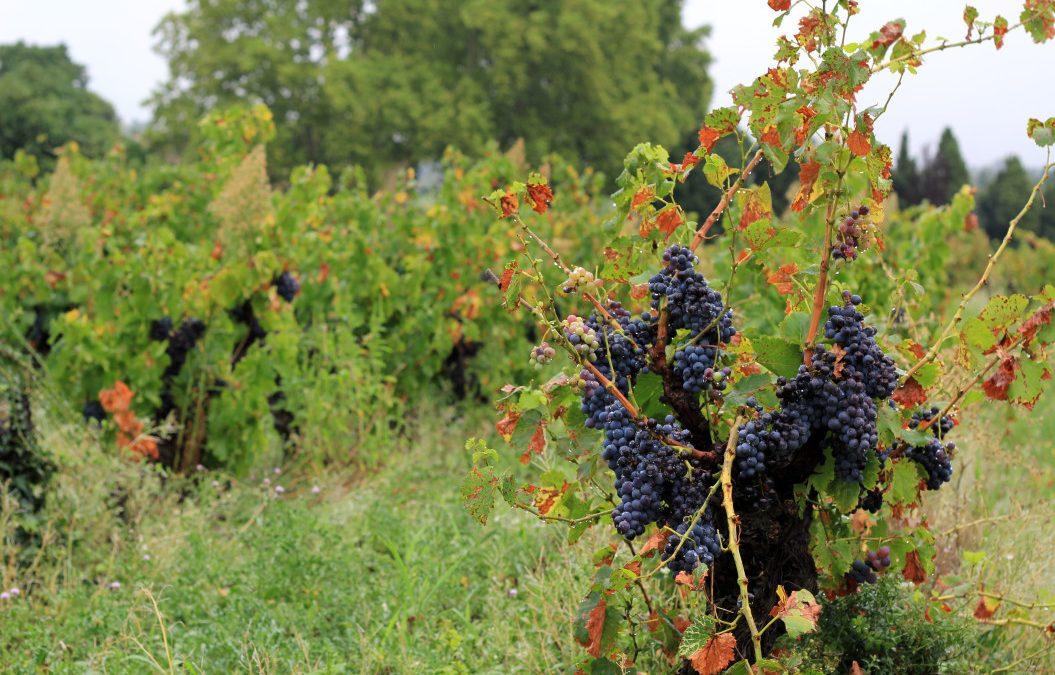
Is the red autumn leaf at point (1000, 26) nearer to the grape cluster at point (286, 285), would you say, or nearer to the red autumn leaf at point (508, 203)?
the red autumn leaf at point (508, 203)

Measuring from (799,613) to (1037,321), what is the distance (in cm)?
87

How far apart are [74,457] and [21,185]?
8.20 meters

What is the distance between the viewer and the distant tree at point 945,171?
1127 inches

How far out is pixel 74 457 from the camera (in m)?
4.09

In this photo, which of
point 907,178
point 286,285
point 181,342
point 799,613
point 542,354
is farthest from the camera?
point 907,178

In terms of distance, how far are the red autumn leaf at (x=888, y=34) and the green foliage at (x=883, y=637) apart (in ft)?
4.34

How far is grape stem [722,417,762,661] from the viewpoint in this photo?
1.87 metres

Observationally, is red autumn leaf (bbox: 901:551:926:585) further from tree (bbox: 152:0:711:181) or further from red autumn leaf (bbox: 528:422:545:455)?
tree (bbox: 152:0:711:181)

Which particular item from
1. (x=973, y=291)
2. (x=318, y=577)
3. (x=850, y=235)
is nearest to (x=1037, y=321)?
(x=973, y=291)

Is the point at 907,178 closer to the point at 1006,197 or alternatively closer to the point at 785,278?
the point at 1006,197

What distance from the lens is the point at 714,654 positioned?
6.23 feet

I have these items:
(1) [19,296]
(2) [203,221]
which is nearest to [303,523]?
(1) [19,296]

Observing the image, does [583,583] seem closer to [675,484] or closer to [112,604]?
[675,484]

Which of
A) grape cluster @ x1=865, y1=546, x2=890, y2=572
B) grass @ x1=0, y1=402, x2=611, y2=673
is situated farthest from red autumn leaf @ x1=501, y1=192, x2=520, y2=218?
grape cluster @ x1=865, y1=546, x2=890, y2=572
